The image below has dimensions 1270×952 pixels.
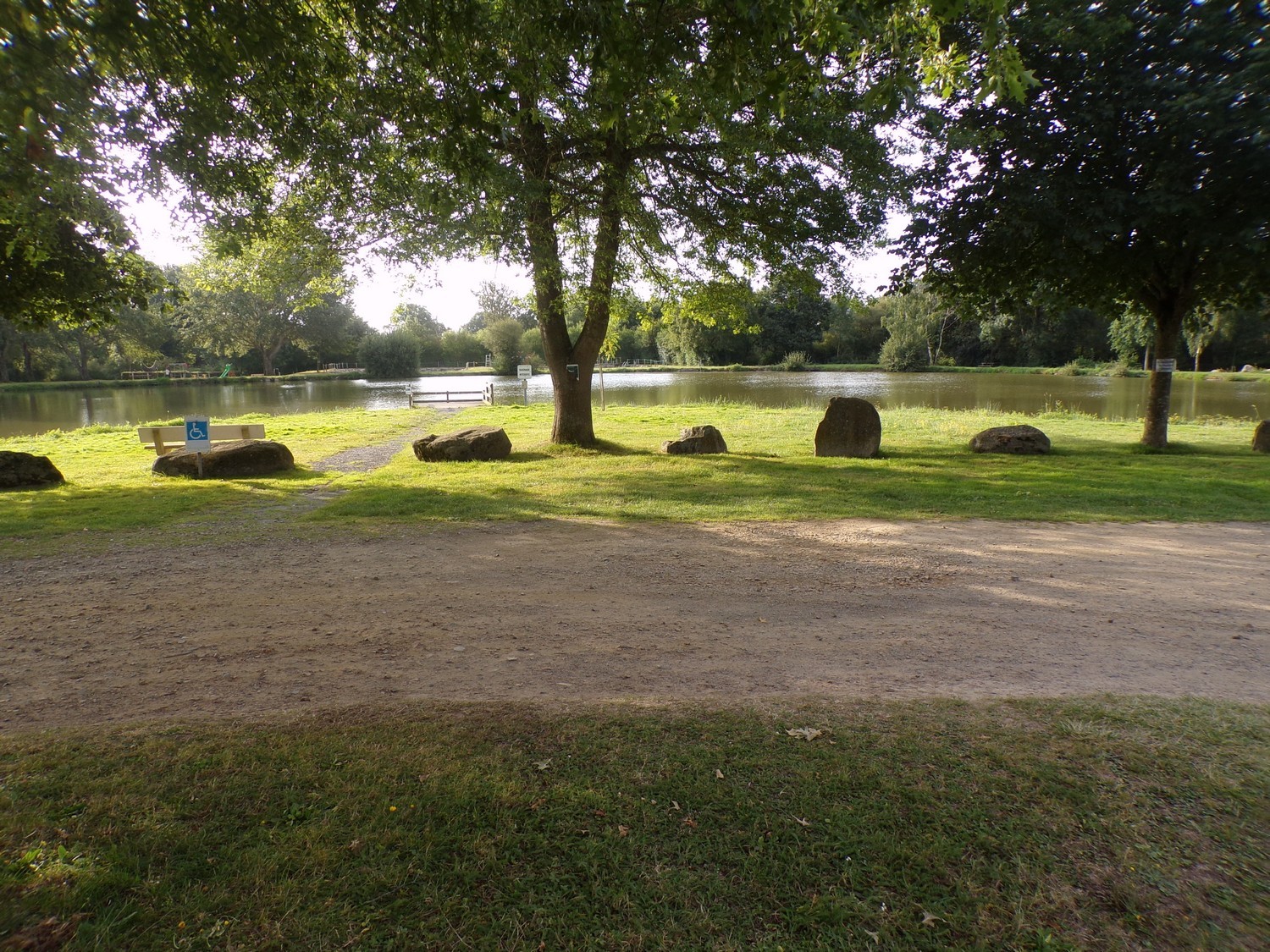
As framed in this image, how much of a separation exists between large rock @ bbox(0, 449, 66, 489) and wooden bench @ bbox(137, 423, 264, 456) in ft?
8.74

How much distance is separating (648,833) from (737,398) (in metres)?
33.3

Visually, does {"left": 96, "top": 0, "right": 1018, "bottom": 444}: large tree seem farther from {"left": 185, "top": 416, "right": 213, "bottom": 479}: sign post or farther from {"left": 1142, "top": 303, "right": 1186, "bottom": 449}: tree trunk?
{"left": 1142, "top": 303, "right": 1186, "bottom": 449}: tree trunk

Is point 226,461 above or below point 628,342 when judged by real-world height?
below

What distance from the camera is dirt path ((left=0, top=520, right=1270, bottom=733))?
13.0ft

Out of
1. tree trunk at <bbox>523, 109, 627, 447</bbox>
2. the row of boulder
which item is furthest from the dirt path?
tree trunk at <bbox>523, 109, 627, 447</bbox>

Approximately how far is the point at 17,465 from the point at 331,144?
28.8 ft

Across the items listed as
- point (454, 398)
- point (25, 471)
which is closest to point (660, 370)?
point (454, 398)

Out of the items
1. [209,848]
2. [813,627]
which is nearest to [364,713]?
[209,848]

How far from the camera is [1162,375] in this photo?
45.7ft

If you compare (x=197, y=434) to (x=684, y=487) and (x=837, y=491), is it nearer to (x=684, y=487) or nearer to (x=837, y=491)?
(x=684, y=487)

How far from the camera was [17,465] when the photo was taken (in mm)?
11133

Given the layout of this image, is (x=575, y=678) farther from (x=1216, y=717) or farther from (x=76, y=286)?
(x=76, y=286)

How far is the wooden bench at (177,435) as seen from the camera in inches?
560

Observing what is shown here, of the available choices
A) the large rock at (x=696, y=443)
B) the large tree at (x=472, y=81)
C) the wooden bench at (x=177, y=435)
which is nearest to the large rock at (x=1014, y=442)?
the large rock at (x=696, y=443)
